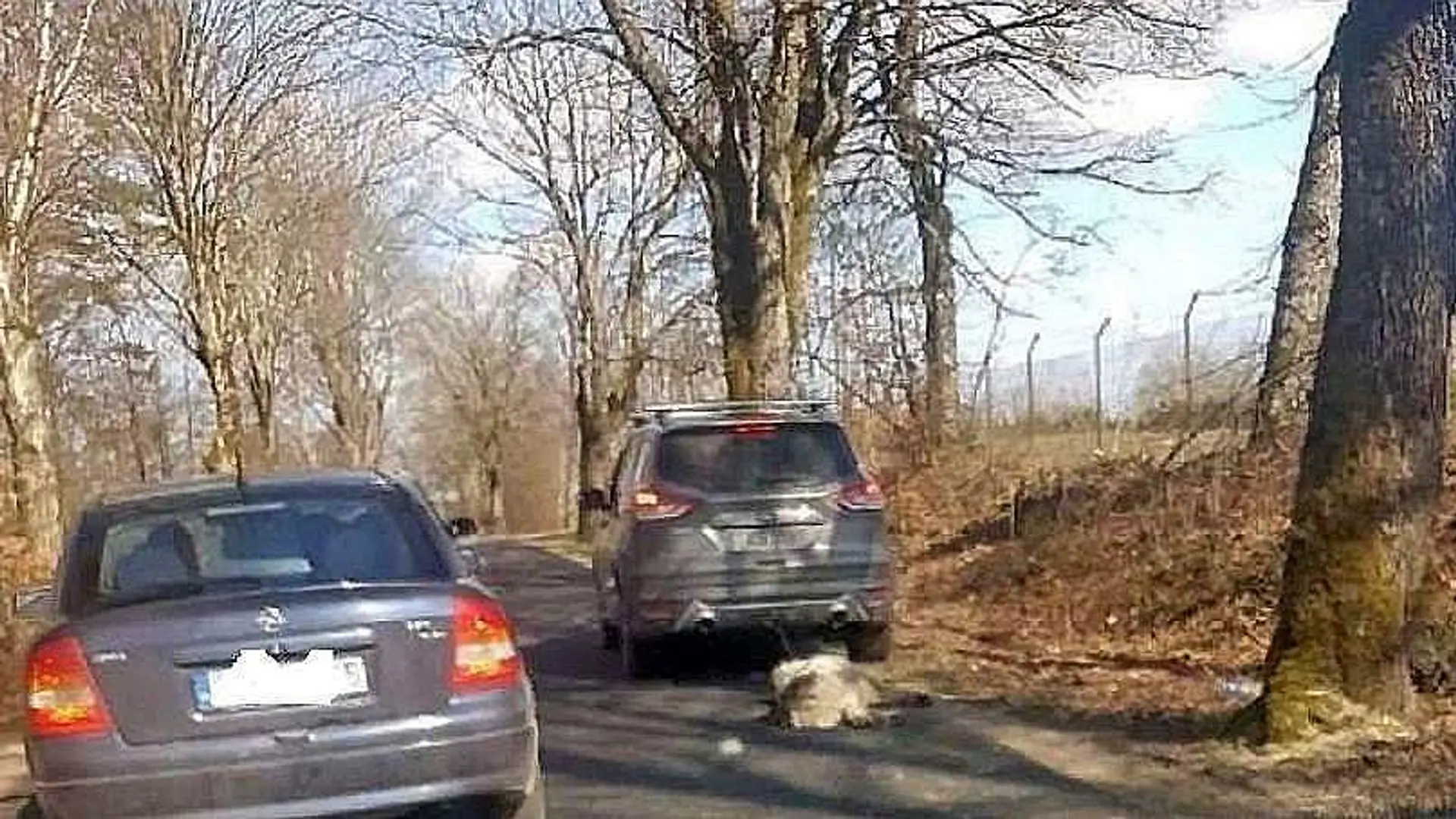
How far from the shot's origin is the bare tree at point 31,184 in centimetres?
2734

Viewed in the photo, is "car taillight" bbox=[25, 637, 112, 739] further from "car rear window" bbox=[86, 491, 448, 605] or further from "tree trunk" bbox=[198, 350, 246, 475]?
"tree trunk" bbox=[198, 350, 246, 475]

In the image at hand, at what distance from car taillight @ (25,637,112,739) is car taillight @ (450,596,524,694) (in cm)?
120

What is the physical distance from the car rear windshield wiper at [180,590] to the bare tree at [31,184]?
19.0m

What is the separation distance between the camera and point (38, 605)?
823cm

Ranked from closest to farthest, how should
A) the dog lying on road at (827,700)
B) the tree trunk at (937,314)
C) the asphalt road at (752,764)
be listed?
the asphalt road at (752,764), the dog lying on road at (827,700), the tree trunk at (937,314)

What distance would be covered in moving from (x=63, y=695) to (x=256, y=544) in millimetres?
942

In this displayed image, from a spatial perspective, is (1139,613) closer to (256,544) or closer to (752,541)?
(752,541)

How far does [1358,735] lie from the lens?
29.0 ft

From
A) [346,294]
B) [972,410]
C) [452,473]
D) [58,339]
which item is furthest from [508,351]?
[972,410]

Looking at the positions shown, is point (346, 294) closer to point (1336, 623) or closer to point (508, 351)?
point (508, 351)

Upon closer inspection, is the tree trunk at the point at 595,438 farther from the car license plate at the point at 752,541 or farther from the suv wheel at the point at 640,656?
the car license plate at the point at 752,541

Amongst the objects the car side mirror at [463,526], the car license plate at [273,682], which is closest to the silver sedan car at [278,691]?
the car license plate at [273,682]

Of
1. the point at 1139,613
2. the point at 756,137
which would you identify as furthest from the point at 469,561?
the point at 756,137

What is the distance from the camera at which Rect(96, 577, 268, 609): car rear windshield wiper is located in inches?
289
